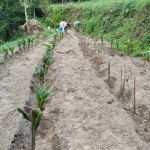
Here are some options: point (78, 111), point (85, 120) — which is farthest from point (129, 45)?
point (85, 120)

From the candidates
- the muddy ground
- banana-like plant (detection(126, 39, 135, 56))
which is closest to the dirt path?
the muddy ground

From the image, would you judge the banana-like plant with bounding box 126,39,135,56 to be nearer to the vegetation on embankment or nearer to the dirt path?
the vegetation on embankment

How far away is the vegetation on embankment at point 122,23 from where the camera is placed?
672 centimetres

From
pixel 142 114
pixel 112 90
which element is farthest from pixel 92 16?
pixel 142 114

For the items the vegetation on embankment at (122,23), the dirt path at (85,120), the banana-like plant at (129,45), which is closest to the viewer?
the dirt path at (85,120)

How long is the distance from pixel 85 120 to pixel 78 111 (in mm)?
313

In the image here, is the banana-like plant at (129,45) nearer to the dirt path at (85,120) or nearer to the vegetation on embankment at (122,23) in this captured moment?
the vegetation on embankment at (122,23)

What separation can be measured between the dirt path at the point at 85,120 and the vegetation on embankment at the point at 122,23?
3157mm

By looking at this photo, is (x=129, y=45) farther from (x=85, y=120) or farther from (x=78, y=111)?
(x=85, y=120)

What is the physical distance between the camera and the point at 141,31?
712 cm

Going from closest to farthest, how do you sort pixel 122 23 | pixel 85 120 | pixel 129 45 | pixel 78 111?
pixel 85 120 → pixel 78 111 → pixel 129 45 → pixel 122 23

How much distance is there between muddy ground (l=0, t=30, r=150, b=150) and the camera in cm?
249

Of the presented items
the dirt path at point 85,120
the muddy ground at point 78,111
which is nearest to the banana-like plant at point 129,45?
the muddy ground at point 78,111

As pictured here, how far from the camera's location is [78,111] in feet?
10.6
